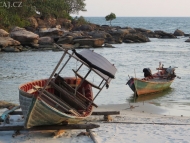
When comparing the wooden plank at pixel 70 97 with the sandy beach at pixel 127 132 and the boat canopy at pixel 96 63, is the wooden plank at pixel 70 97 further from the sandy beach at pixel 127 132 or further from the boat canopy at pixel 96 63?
the boat canopy at pixel 96 63

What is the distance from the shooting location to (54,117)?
7.61 meters

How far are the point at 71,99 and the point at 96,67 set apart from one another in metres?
1.42

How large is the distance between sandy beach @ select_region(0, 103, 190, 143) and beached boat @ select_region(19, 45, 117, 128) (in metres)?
0.40

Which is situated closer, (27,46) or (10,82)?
(10,82)

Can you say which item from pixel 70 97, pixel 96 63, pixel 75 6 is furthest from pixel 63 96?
pixel 75 6

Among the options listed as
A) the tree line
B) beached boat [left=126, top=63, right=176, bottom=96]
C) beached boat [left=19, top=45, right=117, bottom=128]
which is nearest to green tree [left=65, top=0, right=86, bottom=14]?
the tree line

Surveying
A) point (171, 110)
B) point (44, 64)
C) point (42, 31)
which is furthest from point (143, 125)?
point (42, 31)

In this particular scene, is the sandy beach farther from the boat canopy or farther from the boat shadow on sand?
the boat shadow on sand

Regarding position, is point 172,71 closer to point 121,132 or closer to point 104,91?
point 104,91

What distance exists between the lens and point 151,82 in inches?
609

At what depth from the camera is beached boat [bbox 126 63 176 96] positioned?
1501 cm

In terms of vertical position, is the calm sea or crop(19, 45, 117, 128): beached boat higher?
crop(19, 45, 117, 128): beached boat

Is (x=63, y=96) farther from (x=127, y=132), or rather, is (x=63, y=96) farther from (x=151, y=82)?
(x=151, y=82)

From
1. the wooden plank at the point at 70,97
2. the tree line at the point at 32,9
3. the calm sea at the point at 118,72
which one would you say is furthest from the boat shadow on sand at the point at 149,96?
the tree line at the point at 32,9
